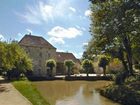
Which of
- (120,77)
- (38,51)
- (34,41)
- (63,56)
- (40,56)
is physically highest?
(34,41)

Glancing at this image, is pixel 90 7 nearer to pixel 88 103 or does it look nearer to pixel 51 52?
pixel 88 103

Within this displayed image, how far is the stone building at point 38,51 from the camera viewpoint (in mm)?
65125

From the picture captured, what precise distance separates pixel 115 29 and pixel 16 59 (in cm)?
1557

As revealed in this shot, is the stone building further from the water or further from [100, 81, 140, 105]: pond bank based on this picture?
[100, 81, 140, 105]: pond bank

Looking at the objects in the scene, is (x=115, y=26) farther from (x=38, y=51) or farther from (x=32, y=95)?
(x=38, y=51)

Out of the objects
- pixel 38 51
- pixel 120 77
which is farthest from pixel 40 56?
pixel 120 77

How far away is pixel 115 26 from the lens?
26578 millimetres

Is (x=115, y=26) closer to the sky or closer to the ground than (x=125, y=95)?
closer to the sky

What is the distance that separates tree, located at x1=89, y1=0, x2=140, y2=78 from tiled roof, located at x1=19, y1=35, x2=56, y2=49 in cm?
2765

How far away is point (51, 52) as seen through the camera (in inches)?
2707

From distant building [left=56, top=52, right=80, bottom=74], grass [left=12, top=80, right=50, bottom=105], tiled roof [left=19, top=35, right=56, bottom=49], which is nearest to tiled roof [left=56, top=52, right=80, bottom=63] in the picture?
distant building [left=56, top=52, right=80, bottom=74]

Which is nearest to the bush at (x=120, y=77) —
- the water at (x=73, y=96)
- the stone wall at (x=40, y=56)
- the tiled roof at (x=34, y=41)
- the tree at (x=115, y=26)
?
the tree at (x=115, y=26)

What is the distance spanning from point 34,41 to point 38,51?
2.46 meters

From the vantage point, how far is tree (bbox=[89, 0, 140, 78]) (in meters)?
24.9
